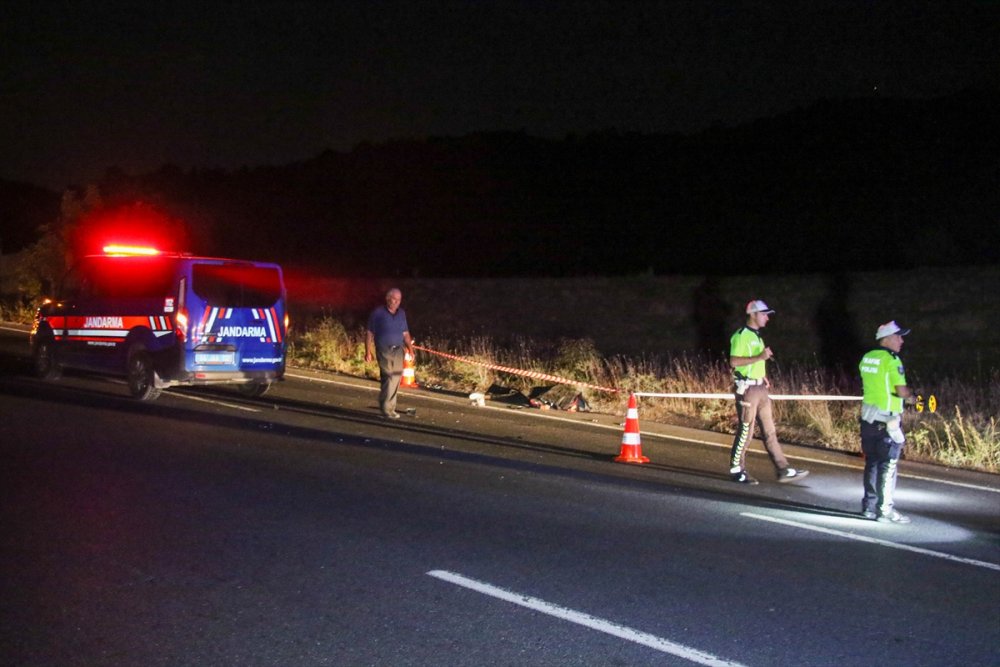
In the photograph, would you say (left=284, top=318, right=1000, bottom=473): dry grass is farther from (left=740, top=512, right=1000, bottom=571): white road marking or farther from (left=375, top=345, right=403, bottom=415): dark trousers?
(left=740, top=512, right=1000, bottom=571): white road marking

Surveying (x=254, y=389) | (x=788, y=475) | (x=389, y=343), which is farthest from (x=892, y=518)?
(x=254, y=389)

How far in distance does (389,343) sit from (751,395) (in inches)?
214

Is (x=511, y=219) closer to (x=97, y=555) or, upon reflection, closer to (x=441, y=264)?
(x=441, y=264)

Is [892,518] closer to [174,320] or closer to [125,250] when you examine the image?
[174,320]

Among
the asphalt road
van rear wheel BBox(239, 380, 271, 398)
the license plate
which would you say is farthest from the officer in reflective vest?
van rear wheel BBox(239, 380, 271, 398)

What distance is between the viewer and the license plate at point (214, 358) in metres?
14.0

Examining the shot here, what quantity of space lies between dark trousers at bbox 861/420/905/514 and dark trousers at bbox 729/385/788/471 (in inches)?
64.3

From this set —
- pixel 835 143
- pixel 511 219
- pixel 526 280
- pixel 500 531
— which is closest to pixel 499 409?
pixel 500 531

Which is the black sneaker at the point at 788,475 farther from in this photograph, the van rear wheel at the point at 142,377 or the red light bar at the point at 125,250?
the red light bar at the point at 125,250

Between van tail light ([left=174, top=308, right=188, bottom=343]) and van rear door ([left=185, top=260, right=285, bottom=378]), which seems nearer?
van tail light ([left=174, top=308, right=188, bottom=343])

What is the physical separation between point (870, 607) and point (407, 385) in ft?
43.6

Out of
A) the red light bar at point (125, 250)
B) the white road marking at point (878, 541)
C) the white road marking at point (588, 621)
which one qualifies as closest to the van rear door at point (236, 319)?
the red light bar at point (125, 250)

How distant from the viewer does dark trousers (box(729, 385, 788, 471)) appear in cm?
1022

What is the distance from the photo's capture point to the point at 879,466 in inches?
338
